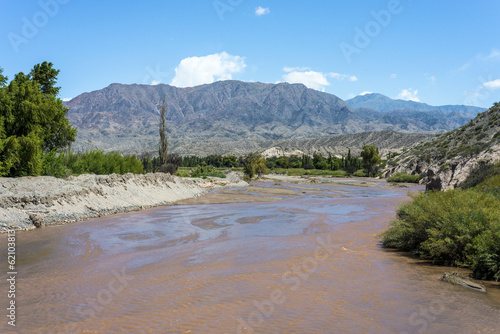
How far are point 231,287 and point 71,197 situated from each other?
1565 centimetres

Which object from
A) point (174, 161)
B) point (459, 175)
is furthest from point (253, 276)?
point (174, 161)

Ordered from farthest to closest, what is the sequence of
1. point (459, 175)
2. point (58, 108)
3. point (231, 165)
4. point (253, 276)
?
1. point (231, 165)
2. point (58, 108)
3. point (459, 175)
4. point (253, 276)

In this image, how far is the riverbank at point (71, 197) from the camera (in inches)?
671

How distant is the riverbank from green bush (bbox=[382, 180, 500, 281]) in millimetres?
15776

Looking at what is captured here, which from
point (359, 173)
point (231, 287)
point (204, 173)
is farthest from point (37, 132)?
point (359, 173)

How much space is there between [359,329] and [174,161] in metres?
53.2

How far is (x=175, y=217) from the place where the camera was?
857 inches

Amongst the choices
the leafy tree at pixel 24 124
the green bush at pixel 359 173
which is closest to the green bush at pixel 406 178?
the green bush at pixel 359 173

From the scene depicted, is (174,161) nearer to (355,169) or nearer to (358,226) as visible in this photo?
(358,226)

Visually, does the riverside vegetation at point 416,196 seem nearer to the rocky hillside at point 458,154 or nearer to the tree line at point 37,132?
the tree line at point 37,132

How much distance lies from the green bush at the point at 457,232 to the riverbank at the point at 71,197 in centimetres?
1578

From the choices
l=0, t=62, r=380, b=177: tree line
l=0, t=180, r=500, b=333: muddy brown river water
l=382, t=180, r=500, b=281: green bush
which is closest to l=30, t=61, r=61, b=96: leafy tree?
l=0, t=62, r=380, b=177: tree line

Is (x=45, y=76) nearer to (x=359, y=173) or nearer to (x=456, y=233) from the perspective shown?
(x=456, y=233)

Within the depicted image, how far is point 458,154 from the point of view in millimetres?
54094
